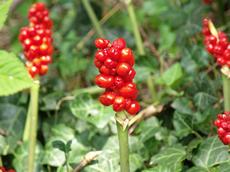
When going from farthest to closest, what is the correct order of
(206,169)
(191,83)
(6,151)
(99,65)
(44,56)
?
(191,83), (6,151), (44,56), (206,169), (99,65)

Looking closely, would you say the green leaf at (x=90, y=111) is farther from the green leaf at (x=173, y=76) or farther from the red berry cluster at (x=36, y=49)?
the green leaf at (x=173, y=76)

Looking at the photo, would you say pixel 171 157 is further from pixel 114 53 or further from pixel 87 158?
pixel 114 53

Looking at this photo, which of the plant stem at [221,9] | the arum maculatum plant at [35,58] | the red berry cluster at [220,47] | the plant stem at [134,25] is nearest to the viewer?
the red berry cluster at [220,47]

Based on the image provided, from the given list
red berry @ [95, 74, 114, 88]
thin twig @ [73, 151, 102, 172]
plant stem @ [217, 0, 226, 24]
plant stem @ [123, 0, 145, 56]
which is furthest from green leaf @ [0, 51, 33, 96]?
plant stem @ [217, 0, 226, 24]

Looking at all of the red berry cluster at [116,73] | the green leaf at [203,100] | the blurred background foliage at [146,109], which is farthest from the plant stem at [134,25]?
the red berry cluster at [116,73]

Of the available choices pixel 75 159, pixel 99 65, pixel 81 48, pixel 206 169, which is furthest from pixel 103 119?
pixel 81 48

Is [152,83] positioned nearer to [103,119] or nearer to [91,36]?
[103,119]
